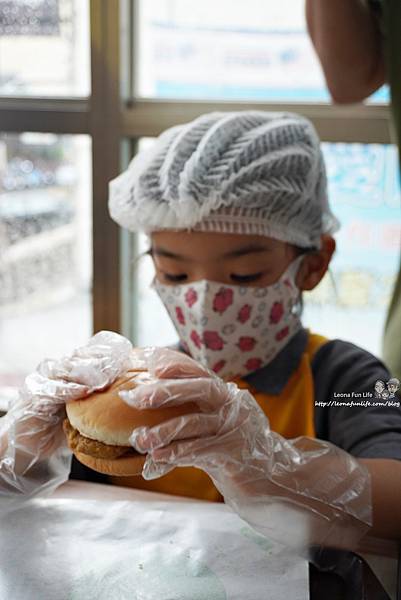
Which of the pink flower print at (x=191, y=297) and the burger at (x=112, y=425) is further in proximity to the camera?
the pink flower print at (x=191, y=297)

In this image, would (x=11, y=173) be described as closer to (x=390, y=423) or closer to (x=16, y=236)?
(x=16, y=236)

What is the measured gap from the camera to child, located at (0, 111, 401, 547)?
1.04m

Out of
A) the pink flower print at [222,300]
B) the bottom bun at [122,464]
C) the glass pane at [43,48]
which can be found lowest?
the bottom bun at [122,464]

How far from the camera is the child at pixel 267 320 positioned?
3.40 ft

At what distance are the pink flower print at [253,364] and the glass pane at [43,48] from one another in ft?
3.13

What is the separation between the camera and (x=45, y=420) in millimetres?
1100

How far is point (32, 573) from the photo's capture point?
96 centimetres

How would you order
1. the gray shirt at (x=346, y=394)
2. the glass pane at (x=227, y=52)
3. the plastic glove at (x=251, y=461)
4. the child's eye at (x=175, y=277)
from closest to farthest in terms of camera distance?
the plastic glove at (x=251, y=461), the gray shirt at (x=346, y=394), the child's eye at (x=175, y=277), the glass pane at (x=227, y=52)

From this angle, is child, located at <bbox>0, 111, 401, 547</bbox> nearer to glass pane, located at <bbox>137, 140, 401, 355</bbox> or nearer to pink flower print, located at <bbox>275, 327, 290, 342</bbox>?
pink flower print, located at <bbox>275, 327, 290, 342</bbox>

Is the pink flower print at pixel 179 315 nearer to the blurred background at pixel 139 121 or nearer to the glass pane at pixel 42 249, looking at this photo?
the blurred background at pixel 139 121

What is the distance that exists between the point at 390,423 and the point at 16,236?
1281mm

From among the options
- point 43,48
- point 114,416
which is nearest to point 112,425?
point 114,416

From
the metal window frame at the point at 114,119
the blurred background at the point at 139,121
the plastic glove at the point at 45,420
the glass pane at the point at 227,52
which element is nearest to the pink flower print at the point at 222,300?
the plastic glove at the point at 45,420

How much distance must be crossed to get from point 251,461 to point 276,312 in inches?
13.9
